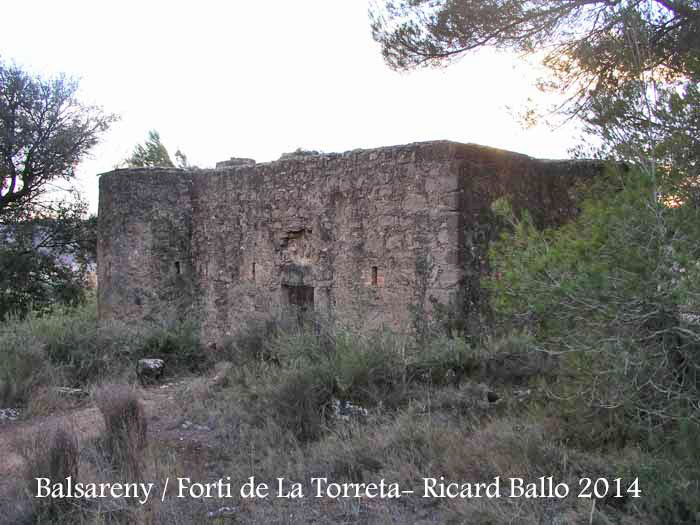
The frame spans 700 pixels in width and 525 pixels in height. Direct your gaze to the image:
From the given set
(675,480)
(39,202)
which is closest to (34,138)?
(39,202)

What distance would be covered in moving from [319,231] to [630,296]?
4538 mm

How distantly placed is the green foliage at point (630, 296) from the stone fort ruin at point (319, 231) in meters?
2.48

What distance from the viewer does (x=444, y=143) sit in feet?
19.6

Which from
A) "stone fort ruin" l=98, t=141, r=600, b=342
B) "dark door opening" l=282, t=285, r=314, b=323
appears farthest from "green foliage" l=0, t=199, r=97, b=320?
"dark door opening" l=282, t=285, r=314, b=323

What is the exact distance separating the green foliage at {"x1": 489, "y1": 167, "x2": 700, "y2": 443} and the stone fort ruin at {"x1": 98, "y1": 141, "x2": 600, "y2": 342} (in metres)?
2.48

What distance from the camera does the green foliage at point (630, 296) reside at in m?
3.02

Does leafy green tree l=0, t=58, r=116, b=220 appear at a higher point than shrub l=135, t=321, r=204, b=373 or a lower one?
higher

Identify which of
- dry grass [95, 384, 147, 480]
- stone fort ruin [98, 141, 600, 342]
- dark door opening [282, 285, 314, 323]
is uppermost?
stone fort ruin [98, 141, 600, 342]

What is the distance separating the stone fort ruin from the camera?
6051mm

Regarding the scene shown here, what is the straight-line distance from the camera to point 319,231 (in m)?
7.24

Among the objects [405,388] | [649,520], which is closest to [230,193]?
[405,388]

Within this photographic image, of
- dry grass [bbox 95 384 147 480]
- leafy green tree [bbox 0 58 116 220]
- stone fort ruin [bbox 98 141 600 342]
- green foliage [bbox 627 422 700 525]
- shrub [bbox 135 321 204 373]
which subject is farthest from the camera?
Result: leafy green tree [bbox 0 58 116 220]

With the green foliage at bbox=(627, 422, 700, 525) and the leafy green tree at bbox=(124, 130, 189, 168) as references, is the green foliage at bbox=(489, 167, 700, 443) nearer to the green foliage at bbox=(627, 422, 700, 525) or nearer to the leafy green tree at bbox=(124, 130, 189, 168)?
the green foliage at bbox=(627, 422, 700, 525)

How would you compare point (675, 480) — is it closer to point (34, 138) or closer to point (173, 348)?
point (173, 348)
